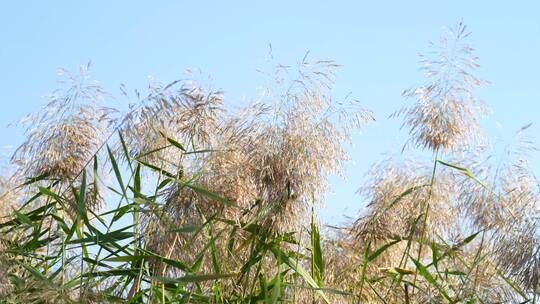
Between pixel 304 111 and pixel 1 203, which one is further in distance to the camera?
pixel 1 203

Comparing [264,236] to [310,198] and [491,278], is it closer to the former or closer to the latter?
[310,198]

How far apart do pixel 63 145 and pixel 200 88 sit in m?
0.66

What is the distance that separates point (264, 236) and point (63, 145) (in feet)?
3.60

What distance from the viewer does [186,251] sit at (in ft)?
12.2

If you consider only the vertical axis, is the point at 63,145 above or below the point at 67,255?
above

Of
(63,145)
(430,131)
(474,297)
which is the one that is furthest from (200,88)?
(474,297)

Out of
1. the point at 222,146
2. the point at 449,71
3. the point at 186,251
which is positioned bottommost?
the point at 186,251

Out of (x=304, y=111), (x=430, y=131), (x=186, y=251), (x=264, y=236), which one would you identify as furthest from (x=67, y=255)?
(x=430, y=131)

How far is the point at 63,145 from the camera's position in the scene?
4238 mm

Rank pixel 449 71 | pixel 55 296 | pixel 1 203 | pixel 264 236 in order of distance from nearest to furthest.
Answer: pixel 55 296 → pixel 264 236 → pixel 449 71 → pixel 1 203

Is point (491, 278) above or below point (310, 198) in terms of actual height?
below

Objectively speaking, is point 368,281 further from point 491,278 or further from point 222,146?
point 222,146

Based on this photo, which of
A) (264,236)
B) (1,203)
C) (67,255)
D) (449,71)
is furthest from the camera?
(1,203)

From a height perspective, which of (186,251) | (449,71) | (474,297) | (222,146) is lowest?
(474,297)
